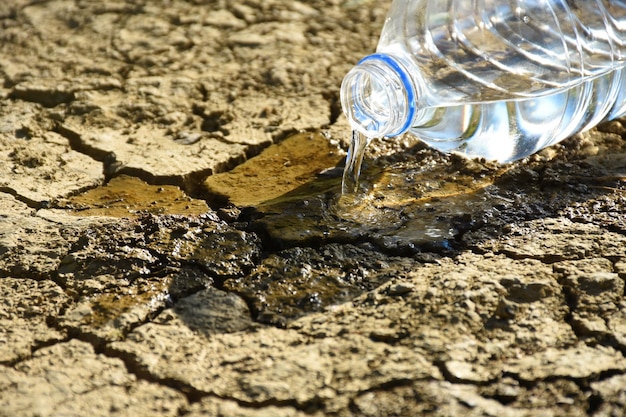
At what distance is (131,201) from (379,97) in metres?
0.67

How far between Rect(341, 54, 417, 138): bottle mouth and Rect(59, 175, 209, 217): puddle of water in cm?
44

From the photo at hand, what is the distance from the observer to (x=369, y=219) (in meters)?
1.92

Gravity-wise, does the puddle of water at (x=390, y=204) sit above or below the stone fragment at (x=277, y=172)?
above

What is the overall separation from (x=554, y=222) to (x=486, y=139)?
1.06ft

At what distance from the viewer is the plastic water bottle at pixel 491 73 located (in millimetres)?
1913

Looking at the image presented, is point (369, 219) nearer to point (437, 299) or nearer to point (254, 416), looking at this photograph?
point (437, 299)

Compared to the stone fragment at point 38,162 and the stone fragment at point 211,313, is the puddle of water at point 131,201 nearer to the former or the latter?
the stone fragment at point 38,162

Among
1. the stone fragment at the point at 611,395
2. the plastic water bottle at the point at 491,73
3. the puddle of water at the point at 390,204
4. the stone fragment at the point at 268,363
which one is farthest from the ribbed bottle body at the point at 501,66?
the stone fragment at the point at 611,395

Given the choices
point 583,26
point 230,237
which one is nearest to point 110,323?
point 230,237

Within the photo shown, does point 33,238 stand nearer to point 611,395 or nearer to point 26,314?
point 26,314

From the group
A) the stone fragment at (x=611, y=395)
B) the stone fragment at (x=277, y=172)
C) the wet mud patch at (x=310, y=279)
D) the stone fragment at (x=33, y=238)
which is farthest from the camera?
the stone fragment at (x=277, y=172)

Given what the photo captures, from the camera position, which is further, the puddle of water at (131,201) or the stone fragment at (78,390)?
the puddle of water at (131,201)

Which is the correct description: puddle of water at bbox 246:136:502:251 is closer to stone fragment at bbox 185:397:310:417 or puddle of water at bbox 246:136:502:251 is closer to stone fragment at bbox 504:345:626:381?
stone fragment at bbox 504:345:626:381

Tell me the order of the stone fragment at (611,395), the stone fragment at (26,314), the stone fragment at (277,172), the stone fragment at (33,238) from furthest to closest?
1. the stone fragment at (277,172)
2. the stone fragment at (33,238)
3. the stone fragment at (26,314)
4. the stone fragment at (611,395)
